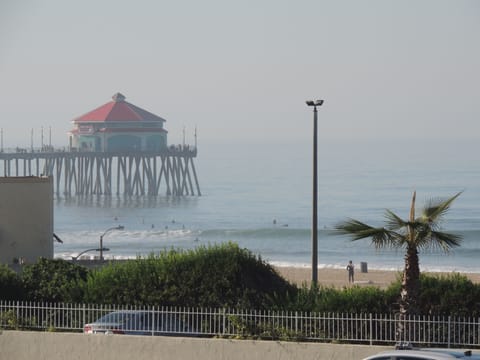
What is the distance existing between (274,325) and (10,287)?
7.78 meters

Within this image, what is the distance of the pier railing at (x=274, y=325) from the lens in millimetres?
19641

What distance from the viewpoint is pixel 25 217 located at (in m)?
40.7

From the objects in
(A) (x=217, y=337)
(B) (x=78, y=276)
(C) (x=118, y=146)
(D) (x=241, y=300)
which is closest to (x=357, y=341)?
(A) (x=217, y=337)

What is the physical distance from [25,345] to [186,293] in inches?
166

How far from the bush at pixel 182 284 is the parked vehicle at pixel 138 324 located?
294cm

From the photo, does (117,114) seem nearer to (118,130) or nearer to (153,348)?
(118,130)

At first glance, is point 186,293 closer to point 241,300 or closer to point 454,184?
point 241,300

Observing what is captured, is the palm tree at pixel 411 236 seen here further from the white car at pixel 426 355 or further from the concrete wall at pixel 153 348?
the white car at pixel 426 355

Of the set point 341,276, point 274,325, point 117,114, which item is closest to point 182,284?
point 274,325

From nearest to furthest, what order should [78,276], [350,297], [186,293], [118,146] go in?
1. [350,297]
2. [186,293]
3. [78,276]
4. [118,146]

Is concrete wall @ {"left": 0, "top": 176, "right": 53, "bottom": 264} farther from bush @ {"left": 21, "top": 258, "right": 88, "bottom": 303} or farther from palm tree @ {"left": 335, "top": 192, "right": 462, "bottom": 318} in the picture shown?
palm tree @ {"left": 335, "top": 192, "right": 462, "bottom": 318}

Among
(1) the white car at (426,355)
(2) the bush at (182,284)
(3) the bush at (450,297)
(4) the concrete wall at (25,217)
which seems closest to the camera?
(1) the white car at (426,355)

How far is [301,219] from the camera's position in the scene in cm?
12494

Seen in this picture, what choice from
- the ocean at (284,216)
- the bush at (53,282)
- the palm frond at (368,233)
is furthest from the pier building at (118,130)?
the palm frond at (368,233)
